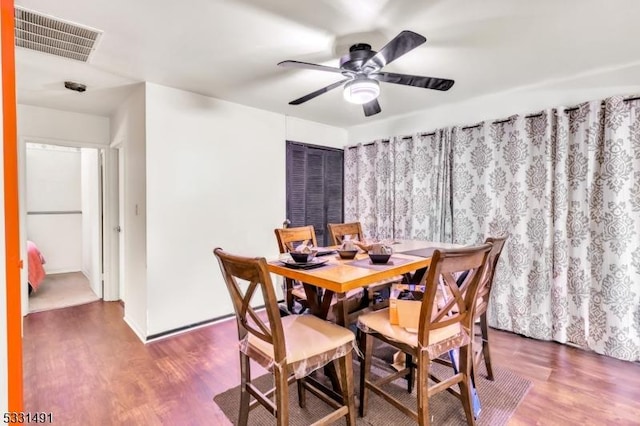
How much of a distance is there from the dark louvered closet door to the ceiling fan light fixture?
1.94 metres

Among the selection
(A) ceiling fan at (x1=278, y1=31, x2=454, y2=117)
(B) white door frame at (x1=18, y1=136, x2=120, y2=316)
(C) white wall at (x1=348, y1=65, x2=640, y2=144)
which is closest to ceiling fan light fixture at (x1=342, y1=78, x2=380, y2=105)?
(A) ceiling fan at (x1=278, y1=31, x2=454, y2=117)

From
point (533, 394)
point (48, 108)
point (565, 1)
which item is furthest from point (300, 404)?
point (48, 108)

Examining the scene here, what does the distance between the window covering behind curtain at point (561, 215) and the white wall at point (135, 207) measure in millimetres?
3108

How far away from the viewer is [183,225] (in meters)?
3.05

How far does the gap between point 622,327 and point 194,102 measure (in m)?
4.23

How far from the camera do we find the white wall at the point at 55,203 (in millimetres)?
5367

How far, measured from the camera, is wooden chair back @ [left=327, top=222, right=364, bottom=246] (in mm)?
2961

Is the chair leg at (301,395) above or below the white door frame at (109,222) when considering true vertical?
below

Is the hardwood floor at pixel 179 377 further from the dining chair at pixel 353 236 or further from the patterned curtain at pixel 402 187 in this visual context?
the patterned curtain at pixel 402 187

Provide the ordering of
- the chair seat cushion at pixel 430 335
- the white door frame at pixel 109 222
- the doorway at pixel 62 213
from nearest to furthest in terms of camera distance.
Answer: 1. the chair seat cushion at pixel 430 335
2. the white door frame at pixel 109 222
3. the doorway at pixel 62 213

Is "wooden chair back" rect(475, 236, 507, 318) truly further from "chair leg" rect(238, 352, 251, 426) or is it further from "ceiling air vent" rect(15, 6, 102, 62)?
"ceiling air vent" rect(15, 6, 102, 62)

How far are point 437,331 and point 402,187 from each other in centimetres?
254

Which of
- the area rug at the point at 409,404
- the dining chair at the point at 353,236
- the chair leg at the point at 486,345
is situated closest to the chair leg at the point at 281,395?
the area rug at the point at 409,404

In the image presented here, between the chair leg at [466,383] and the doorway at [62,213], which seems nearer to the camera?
the chair leg at [466,383]
